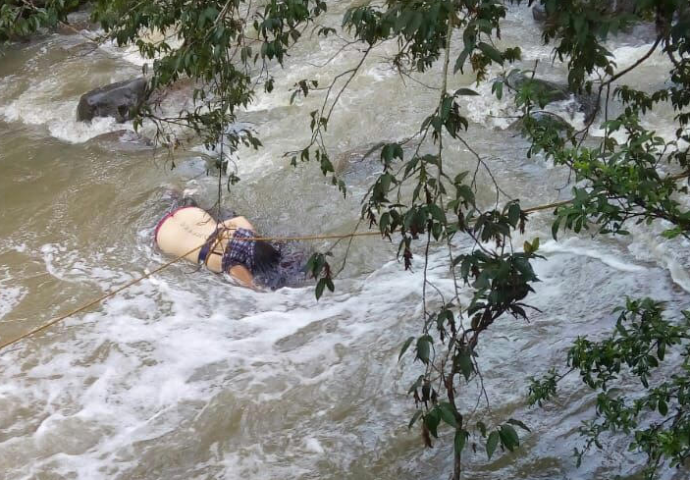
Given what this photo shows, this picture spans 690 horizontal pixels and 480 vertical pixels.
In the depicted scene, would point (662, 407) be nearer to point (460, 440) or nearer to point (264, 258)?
point (460, 440)

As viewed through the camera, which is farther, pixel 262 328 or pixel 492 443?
pixel 262 328

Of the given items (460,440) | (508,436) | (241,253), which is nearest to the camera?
(460,440)

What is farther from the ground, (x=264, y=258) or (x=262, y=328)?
(x=264, y=258)

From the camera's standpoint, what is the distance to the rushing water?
3643 millimetres

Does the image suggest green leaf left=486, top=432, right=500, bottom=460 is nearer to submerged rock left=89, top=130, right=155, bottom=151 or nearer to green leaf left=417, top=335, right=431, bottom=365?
green leaf left=417, top=335, right=431, bottom=365

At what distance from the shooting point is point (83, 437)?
3.85m

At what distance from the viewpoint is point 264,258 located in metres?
4.94

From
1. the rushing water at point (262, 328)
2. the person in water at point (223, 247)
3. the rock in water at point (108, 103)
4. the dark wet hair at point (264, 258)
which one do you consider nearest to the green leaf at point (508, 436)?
the rushing water at point (262, 328)

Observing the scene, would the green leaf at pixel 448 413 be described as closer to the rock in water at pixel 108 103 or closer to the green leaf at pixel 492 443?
the green leaf at pixel 492 443

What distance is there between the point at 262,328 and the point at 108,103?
4.03 metres

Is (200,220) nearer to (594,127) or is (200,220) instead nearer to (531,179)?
(531,179)

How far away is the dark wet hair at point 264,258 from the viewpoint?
488cm

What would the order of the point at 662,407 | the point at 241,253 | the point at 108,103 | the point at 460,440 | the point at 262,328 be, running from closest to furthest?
the point at 460,440 < the point at 662,407 < the point at 262,328 < the point at 241,253 < the point at 108,103

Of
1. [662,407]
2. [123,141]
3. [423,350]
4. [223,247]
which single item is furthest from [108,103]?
[423,350]
